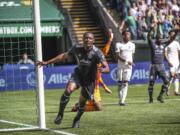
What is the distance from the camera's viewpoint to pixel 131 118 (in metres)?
18.6

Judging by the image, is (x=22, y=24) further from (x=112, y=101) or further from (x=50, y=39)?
(x=112, y=101)

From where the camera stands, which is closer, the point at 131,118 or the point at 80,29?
the point at 131,118

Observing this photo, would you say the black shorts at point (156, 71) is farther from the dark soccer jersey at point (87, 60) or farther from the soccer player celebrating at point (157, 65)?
the dark soccer jersey at point (87, 60)

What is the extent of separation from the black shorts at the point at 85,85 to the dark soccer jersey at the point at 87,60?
61 millimetres

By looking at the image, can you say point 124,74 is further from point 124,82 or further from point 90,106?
point 90,106

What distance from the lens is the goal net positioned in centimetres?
1905

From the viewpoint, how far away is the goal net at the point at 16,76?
62.5 feet

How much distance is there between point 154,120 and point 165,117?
28.0 inches

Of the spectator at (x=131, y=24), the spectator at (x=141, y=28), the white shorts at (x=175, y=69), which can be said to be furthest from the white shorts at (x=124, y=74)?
the spectator at (x=141, y=28)

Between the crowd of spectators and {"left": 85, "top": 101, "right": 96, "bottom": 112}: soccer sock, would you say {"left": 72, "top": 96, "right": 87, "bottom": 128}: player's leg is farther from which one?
the crowd of spectators

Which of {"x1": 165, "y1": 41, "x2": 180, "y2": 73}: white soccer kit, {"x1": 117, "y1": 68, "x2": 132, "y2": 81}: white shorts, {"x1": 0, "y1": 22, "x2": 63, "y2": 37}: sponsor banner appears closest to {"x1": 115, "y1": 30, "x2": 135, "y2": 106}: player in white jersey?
{"x1": 117, "y1": 68, "x2": 132, "y2": 81}: white shorts

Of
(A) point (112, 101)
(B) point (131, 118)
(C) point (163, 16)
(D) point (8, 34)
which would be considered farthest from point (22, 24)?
(B) point (131, 118)

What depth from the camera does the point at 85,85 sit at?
16547 mm

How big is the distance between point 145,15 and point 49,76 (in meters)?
7.71
